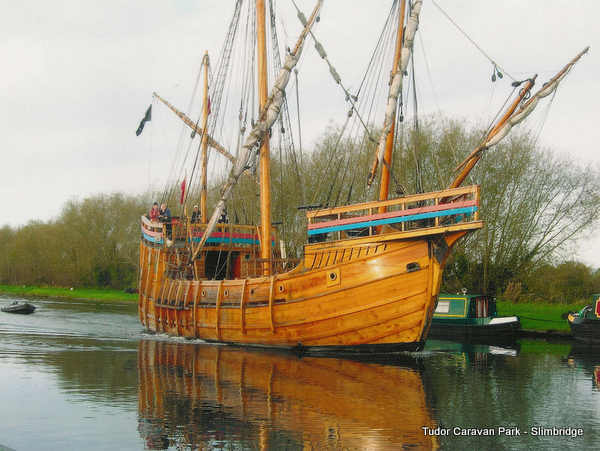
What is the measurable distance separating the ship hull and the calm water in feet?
2.43

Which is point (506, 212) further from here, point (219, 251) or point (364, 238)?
point (364, 238)

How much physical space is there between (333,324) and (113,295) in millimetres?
44466

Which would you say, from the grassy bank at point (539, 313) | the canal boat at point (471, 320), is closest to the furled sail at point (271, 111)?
the canal boat at point (471, 320)

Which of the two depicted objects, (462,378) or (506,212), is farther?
(506,212)

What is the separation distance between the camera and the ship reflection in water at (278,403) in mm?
10922

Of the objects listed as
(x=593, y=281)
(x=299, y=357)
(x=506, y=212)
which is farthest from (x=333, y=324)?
(x=593, y=281)

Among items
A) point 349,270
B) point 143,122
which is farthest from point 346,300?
point 143,122

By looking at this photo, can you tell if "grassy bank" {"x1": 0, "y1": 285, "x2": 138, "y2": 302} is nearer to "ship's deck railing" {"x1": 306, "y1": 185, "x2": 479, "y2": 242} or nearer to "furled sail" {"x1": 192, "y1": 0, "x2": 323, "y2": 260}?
"furled sail" {"x1": 192, "y1": 0, "x2": 323, "y2": 260}

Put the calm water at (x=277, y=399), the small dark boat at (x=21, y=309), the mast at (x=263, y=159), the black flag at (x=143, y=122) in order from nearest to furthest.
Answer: the calm water at (x=277, y=399) → the mast at (x=263, y=159) → the black flag at (x=143, y=122) → the small dark boat at (x=21, y=309)

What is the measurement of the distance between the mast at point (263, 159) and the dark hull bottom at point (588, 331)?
44.6 ft

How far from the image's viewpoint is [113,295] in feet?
201

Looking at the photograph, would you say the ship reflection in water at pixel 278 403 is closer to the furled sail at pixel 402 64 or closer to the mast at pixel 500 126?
the mast at pixel 500 126

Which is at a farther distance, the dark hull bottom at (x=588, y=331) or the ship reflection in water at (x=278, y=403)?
the dark hull bottom at (x=588, y=331)

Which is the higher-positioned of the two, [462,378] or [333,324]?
[333,324]
